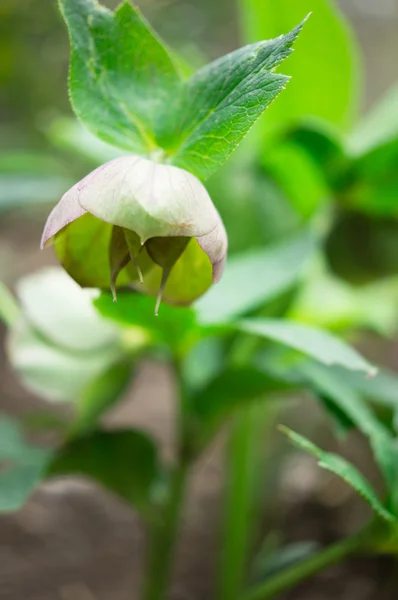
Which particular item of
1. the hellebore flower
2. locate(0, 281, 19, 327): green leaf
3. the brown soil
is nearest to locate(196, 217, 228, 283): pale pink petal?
the hellebore flower

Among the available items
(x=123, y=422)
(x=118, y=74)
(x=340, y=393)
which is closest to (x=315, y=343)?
(x=340, y=393)

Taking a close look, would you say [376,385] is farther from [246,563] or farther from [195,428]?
[246,563]

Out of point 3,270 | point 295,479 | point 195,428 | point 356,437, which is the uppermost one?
point 195,428

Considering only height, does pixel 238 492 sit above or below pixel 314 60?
below

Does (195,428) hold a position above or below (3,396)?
above

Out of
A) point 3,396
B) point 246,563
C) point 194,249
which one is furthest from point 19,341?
point 3,396

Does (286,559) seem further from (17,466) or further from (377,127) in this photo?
(377,127)
